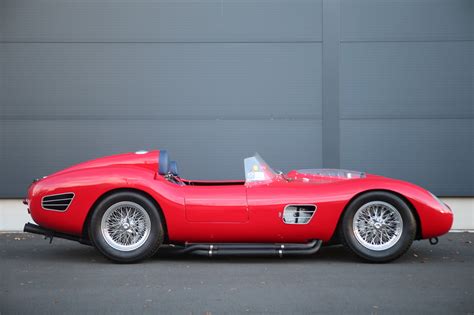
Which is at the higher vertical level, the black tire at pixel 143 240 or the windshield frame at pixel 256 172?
the windshield frame at pixel 256 172

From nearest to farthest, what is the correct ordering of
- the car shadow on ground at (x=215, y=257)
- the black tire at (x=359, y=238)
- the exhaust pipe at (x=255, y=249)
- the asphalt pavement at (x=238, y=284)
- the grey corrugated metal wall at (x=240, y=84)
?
the asphalt pavement at (x=238, y=284) < the black tire at (x=359, y=238) < the exhaust pipe at (x=255, y=249) < the car shadow on ground at (x=215, y=257) < the grey corrugated metal wall at (x=240, y=84)

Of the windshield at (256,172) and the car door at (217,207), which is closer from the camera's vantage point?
the car door at (217,207)

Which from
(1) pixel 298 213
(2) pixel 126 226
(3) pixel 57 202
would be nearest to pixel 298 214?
(1) pixel 298 213

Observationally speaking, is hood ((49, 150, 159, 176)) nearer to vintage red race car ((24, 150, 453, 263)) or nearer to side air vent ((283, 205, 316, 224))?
vintage red race car ((24, 150, 453, 263))

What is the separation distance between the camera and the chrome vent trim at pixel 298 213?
7.70 metres

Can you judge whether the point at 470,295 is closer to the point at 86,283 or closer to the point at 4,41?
the point at 86,283

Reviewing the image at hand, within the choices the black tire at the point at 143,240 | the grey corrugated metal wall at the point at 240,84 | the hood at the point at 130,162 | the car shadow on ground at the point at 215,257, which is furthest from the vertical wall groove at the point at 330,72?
the black tire at the point at 143,240

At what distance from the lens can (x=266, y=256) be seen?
27.1 feet

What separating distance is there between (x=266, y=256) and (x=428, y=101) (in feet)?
14.0

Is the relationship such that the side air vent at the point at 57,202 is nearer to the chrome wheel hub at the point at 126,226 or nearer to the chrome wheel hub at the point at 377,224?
the chrome wheel hub at the point at 126,226

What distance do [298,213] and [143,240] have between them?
65.8 inches

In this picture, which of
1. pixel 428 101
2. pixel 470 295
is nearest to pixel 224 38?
pixel 428 101

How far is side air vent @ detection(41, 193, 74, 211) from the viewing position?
25.6 feet

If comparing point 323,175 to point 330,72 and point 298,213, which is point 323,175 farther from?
point 330,72
